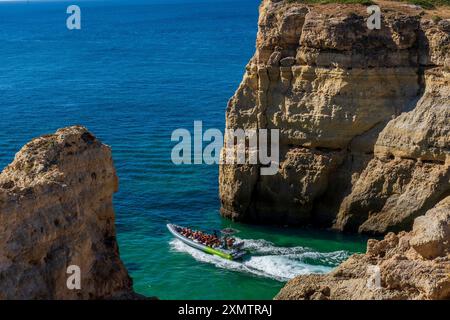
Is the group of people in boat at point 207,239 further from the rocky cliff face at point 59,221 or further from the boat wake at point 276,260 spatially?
the rocky cliff face at point 59,221

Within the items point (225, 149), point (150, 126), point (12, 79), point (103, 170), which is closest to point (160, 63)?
point (12, 79)

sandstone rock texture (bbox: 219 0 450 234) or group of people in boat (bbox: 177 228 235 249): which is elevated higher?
sandstone rock texture (bbox: 219 0 450 234)

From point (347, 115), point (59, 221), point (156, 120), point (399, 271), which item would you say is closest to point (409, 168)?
point (347, 115)

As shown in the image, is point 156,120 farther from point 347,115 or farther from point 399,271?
point 399,271

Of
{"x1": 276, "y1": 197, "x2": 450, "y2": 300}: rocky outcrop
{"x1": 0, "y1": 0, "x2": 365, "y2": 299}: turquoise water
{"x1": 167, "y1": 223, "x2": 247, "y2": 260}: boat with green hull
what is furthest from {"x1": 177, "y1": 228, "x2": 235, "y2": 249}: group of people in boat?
{"x1": 276, "y1": 197, "x2": 450, "y2": 300}: rocky outcrop

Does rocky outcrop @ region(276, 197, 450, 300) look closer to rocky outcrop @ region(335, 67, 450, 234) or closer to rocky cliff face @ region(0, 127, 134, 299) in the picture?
rocky cliff face @ region(0, 127, 134, 299)
